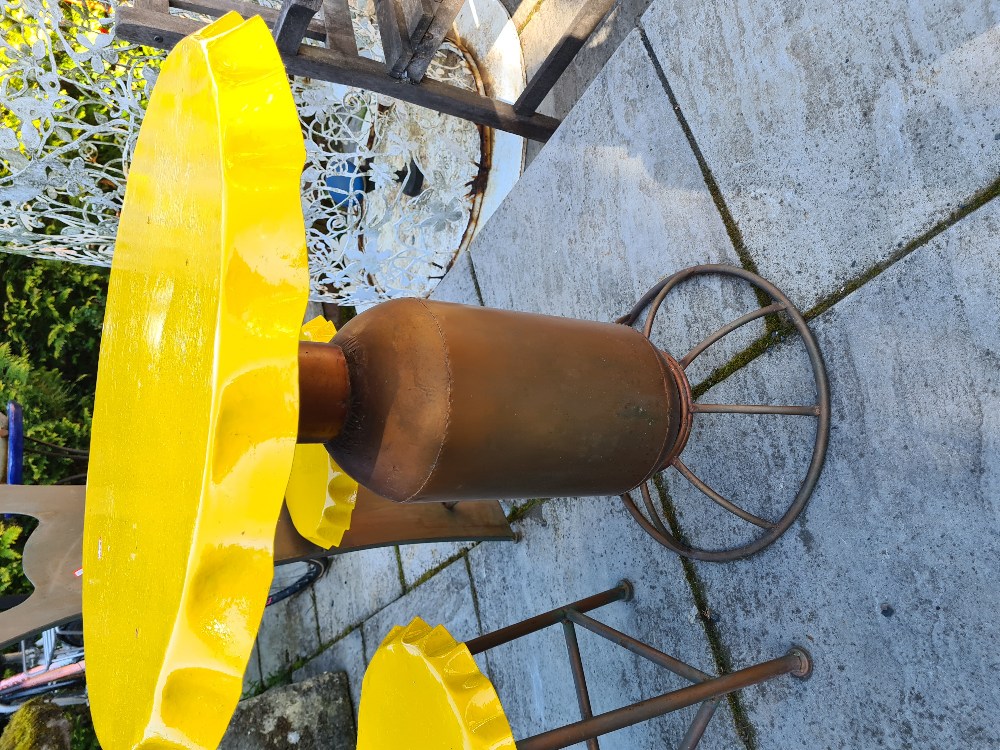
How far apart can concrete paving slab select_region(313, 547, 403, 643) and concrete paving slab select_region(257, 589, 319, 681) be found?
131 mm

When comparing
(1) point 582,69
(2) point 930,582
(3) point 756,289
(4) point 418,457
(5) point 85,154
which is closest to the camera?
(4) point 418,457

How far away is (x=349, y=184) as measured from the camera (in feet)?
10.6

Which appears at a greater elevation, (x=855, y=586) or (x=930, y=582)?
(x=930, y=582)

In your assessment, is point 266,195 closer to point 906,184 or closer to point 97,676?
point 97,676

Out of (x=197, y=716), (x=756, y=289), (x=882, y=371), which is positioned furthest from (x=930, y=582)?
(x=197, y=716)

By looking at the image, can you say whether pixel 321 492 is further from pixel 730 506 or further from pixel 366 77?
pixel 366 77

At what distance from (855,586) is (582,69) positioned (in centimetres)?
220

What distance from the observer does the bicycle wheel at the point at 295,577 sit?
12.8ft

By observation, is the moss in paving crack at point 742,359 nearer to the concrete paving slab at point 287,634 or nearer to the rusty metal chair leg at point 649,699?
the rusty metal chair leg at point 649,699

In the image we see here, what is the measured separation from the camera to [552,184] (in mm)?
2139

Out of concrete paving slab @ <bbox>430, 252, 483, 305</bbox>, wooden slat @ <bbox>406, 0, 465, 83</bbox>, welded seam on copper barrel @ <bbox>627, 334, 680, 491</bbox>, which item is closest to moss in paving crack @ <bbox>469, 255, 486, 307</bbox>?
concrete paving slab @ <bbox>430, 252, 483, 305</bbox>

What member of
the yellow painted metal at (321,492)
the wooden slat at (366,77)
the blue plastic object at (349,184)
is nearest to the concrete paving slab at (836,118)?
the wooden slat at (366,77)

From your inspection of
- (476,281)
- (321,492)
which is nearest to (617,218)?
(476,281)

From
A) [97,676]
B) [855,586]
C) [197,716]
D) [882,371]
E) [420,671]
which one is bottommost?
[97,676]
